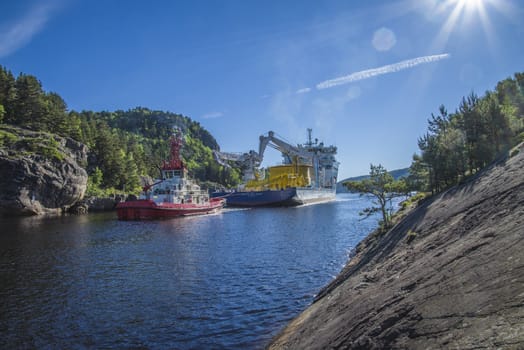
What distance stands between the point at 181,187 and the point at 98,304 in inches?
1704

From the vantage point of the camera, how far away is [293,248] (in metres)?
25.2

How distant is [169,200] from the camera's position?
53.2 metres

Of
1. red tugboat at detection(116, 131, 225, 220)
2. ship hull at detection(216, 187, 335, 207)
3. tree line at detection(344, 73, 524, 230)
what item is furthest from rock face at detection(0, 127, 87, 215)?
tree line at detection(344, 73, 524, 230)

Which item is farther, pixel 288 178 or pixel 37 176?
pixel 288 178

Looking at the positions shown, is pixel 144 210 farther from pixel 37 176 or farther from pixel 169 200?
pixel 37 176

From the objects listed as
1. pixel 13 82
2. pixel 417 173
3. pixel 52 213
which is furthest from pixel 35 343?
pixel 13 82

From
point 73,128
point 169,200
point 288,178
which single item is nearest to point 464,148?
point 169,200

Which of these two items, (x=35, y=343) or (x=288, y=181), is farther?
(x=288, y=181)

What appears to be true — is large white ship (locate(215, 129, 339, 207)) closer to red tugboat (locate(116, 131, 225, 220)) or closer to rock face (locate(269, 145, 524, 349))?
red tugboat (locate(116, 131, 225, 220))

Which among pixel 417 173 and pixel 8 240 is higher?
pixel 417 173

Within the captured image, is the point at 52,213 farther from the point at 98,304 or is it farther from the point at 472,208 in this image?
the point at 472,208

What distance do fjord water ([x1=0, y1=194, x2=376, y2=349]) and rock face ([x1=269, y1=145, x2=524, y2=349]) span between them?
317 centimetres

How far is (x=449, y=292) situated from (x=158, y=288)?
13.6 metres

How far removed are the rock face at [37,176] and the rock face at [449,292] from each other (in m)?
59.1
